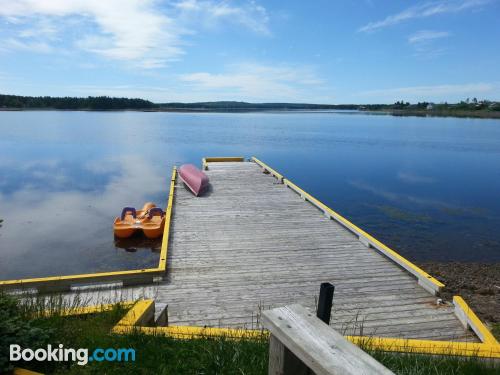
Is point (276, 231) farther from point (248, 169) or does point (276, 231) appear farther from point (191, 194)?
point (248, 169)

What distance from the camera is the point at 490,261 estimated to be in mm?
11117

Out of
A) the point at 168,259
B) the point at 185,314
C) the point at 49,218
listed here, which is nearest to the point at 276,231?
the point at 168,259

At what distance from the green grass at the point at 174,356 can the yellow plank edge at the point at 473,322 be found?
1257 millimetres

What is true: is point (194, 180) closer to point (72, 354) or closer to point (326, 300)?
point (72, 354)

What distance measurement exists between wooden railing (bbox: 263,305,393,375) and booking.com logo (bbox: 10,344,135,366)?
145 centimetres

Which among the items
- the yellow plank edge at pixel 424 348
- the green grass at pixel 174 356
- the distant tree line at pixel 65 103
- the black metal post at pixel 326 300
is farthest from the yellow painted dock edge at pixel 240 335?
the distant tree line at pixel 65 103

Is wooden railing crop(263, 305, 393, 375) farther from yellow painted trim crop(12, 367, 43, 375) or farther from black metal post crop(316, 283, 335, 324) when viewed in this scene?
yellow painted trim crop(12, 367, 43, 375)

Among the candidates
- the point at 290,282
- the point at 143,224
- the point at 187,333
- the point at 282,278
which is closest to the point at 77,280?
the point at 187,333

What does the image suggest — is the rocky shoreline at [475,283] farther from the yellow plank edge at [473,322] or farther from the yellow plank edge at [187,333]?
the yellow plank edge at [187,333]

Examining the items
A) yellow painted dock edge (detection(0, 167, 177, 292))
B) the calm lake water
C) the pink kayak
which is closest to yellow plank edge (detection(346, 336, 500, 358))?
yellow painted dock edge (detection(0, 167, 177, 292))

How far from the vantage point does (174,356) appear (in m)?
2.82

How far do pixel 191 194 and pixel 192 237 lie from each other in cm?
393

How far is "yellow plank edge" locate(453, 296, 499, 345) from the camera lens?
4.18 m

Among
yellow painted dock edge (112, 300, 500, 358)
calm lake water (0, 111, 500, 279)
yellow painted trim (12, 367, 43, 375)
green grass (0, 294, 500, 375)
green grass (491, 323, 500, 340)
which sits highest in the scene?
yellow painted trim (12, 367, 43, 375)
